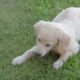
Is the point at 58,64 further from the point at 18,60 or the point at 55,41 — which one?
the point at 18,60

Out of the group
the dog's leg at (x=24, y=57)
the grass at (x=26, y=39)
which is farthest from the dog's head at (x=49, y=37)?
the grass at (x=26, y=39)

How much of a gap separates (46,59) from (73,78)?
17.9 inches

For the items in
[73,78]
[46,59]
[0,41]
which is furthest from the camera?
[0,41]

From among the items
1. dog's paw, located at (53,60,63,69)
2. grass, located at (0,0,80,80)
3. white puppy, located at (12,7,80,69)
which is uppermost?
white puppy, located at (12,7,80,69)

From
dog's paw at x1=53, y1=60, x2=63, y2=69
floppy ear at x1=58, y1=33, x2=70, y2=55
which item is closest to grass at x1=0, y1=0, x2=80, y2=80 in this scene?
dog's paw at x1=53, y1=60, x2=63, y2=69

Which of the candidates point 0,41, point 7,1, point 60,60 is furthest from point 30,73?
point 7,1

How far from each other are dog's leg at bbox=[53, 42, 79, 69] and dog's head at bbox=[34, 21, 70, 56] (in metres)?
0.16

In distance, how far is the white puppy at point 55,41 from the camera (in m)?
3.55

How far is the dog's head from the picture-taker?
11.6 feet

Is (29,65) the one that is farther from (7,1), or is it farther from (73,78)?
(7,1)

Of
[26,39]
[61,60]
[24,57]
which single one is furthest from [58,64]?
[26,39]

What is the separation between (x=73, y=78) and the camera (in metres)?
3.53

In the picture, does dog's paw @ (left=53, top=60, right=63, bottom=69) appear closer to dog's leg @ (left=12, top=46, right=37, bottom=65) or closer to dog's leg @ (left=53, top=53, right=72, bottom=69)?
dog's leg @ (left=53, top=53, right=72, bottom=69)

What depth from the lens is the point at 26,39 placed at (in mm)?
4203
